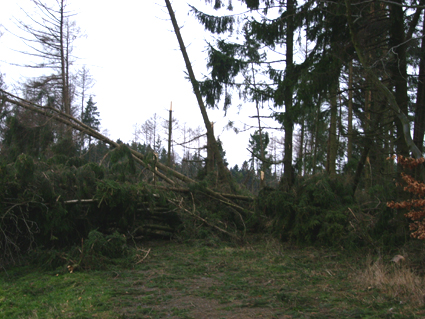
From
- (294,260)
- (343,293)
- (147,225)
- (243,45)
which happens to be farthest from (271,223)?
(243,45)

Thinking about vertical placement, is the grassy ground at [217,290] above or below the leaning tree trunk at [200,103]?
below

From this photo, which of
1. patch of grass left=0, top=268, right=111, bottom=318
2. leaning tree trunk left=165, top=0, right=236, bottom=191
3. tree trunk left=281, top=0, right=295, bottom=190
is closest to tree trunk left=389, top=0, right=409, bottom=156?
tree trunk left=281, top=0, right=295, bottom=190

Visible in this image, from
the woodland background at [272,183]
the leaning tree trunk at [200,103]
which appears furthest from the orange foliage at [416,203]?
the leaning tree trunk at [200,103]

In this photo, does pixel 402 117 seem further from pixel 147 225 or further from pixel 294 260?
pixel 147 225

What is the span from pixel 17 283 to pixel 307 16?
8.68m

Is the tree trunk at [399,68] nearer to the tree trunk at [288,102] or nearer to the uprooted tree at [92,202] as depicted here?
the tree trunk at [288,102]

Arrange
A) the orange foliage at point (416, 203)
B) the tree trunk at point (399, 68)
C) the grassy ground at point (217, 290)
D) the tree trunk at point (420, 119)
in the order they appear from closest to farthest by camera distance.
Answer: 1. the grassy ground at point (217, 290)
2. the orange foliage at point (416, 203)
3. the tree trunk at point (420, 119)
4. the tree trunk at point (399, 68)

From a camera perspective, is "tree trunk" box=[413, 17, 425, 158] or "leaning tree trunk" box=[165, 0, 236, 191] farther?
"leaning tree trunk" box=[165, 0, 236, 191]

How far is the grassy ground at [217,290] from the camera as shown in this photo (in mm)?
3916

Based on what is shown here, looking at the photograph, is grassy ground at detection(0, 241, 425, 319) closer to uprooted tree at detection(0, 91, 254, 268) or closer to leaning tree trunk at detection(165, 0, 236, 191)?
uprooted tree at detection(0, 91, 254, 268)

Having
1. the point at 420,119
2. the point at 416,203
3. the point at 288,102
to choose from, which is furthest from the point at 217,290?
the point at 288,102

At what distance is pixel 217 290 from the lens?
4914 millimetres

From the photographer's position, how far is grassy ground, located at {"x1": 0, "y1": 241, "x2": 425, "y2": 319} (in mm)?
3916

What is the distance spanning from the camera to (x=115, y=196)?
760 cm
